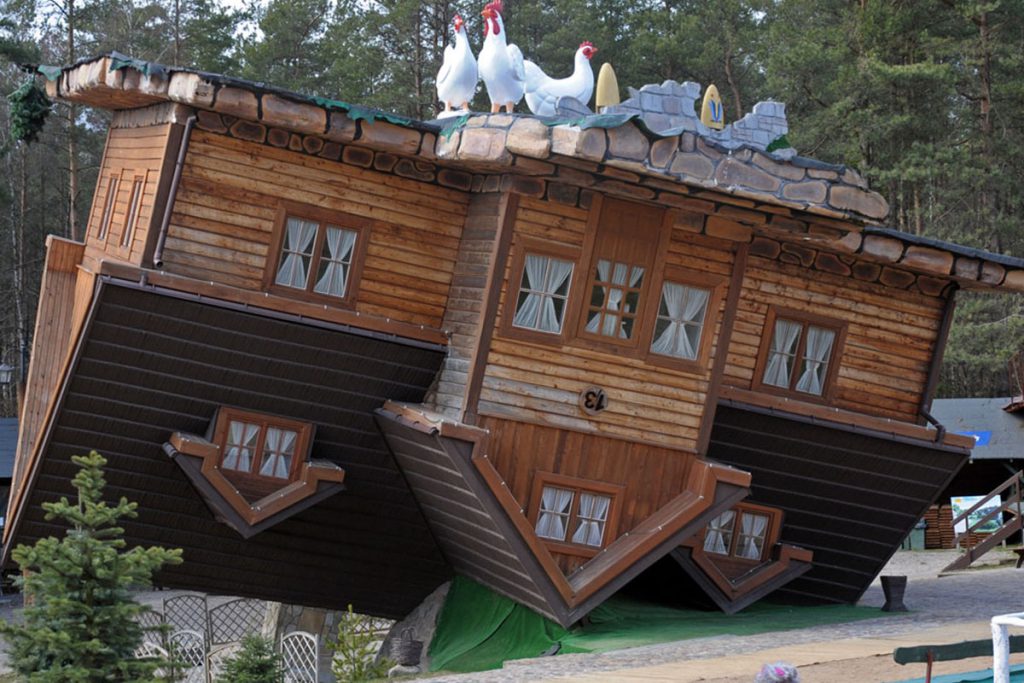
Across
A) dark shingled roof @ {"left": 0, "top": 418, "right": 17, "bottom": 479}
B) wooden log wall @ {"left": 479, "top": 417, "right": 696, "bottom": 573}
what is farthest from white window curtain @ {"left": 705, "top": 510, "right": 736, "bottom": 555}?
dark shingled roof @ {"left": 0, "top": 418, "right": 17, "bottom": 479}

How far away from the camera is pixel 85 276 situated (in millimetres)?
16625

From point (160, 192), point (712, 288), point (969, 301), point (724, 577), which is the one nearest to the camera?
point (160, 192)

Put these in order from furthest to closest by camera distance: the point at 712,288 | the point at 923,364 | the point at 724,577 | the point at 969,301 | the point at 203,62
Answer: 1. the point at 203,62
2. the point at 969,301
3. the point at 923,364
4. the point at 724,577
5. the point at 712,288

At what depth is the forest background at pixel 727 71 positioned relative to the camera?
38.3m

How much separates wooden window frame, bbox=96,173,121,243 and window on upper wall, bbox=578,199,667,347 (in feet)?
18.8

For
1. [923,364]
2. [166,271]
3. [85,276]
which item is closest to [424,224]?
[166,271]

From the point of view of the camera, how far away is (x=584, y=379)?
15414 millimetres

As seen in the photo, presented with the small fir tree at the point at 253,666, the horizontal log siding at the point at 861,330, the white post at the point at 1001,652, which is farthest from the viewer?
the horizontal log siding at the point at 861,330

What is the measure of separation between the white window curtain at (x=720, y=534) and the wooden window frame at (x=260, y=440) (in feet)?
16.4

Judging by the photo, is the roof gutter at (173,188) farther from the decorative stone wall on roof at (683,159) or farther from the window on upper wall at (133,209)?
the decorative stone wall on roof at (683,159)

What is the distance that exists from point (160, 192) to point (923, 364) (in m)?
9.56

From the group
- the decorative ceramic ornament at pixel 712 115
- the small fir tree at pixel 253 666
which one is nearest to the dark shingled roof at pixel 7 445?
the decorative ceramic ornament at pixel 712 115

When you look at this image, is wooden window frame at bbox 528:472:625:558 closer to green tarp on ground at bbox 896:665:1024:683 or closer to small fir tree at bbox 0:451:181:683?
small fir tree at bbox 0:451:181:683

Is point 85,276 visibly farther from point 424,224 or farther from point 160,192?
point 424,224
